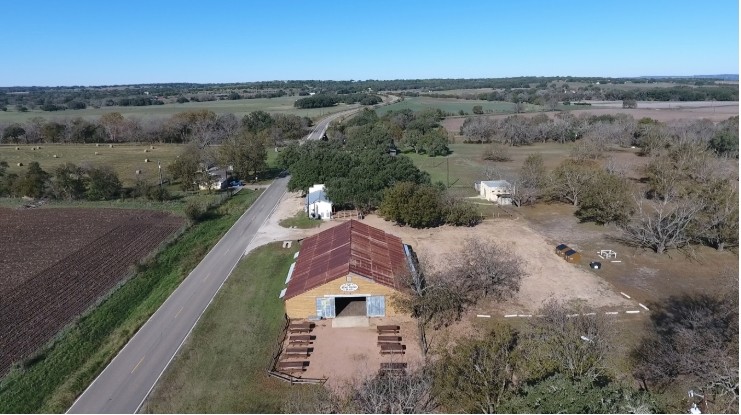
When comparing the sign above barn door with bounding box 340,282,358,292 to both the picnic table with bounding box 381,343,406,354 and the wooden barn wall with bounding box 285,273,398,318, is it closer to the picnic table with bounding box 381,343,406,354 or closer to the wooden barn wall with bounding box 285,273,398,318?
the wooden barn wall with bounding box 285,273,398,318

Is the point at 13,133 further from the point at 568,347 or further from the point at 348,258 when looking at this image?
the point at 568,347

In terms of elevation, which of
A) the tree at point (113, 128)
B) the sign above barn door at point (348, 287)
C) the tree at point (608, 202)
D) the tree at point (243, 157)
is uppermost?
the tree at point (113, 128)

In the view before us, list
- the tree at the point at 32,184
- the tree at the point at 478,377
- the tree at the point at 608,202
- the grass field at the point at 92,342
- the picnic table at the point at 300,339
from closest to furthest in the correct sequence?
the tree at the point at 478,377 → the grass field at the point at 92,342 → the picnic table at the point at 300,339 → the tree at the point at 608,202 → the tree at the point at 32,184

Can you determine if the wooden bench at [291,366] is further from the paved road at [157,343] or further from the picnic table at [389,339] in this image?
the paved road at [157,343]

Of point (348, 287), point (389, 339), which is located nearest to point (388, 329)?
point (389, 339)

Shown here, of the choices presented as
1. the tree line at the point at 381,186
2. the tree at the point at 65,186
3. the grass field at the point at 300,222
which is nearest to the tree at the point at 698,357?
the tree line at the point at 381,186

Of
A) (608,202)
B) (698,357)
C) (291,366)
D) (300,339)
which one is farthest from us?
(608,202)

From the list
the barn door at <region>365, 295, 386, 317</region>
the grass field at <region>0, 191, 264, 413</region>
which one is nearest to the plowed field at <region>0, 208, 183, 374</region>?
the grass field at <region>0, 191, 264, 413</region>
